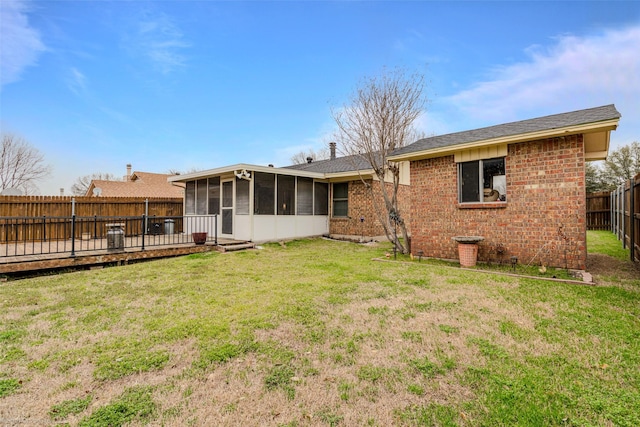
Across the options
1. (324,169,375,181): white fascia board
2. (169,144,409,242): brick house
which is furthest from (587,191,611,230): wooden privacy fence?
(324,169,375,181): white fascia board

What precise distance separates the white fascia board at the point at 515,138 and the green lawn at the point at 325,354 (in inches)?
111

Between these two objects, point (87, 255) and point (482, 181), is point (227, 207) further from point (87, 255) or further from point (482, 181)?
point (482, 181)

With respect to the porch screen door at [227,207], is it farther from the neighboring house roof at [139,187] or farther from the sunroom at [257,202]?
the neighboring house roof at [139,187]

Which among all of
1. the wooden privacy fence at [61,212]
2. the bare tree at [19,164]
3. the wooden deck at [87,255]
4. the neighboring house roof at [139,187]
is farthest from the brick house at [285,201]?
the bare tree at [19,164]

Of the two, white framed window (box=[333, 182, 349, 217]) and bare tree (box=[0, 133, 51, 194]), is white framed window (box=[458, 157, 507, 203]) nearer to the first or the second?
white framed window (box=[333, 182, 349, 217])

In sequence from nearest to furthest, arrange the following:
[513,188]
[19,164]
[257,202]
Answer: [513,188], [257,202], [19,164]

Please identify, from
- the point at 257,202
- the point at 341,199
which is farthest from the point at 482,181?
the point at 257,202

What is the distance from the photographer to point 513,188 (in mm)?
6711

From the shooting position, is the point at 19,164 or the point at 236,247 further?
the point at 19,164

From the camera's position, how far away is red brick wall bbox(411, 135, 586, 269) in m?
5.98

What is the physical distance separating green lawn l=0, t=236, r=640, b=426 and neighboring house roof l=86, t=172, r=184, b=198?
18201 mm

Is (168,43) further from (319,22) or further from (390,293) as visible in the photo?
(390,293)

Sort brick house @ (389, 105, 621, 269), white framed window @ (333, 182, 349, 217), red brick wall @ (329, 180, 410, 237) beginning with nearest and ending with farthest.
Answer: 1. brick house @ (389, 105, 621, 269)
2. red brick wall @ (329, 180, 410, 237)
3. white framed window @ (333, 182, 349, 217)

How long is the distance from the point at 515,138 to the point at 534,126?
63cm
